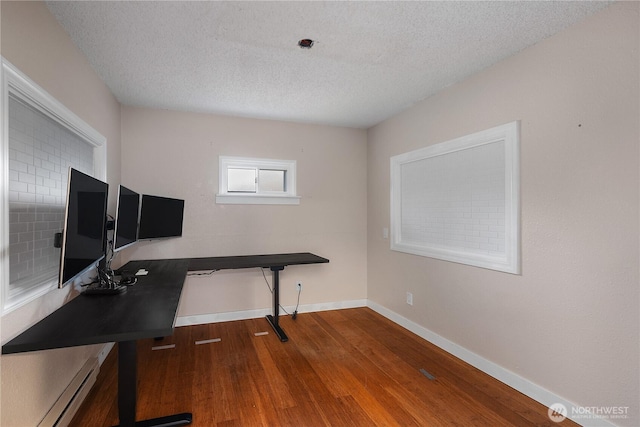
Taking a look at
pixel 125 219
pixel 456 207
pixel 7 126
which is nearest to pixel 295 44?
pixel 7 126

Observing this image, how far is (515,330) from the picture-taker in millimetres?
2277

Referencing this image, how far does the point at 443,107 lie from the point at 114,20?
2662mm

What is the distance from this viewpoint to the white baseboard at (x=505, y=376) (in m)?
1.87

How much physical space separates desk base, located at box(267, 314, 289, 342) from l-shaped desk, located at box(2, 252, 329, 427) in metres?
1.26

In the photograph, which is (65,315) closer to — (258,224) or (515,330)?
(258,224)

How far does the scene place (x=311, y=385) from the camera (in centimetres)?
233

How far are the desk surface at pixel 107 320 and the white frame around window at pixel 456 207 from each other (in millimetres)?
2327

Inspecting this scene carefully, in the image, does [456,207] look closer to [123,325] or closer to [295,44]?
[295,44]

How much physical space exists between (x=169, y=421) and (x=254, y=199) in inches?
94.4

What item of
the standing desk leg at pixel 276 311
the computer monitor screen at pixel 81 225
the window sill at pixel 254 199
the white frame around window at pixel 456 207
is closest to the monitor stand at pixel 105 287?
the computer monitor screen at pixel 81 225

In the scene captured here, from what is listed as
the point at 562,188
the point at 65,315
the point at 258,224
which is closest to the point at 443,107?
the point at 562,188

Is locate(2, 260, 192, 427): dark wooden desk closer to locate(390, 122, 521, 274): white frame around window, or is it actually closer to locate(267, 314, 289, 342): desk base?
locate(267, 314, 289, 342): desk base

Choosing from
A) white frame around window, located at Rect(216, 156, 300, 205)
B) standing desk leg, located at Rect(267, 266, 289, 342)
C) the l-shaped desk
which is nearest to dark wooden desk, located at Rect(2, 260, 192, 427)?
the l-shaped desk

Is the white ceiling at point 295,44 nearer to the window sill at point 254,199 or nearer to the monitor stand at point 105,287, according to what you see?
the window sill at point 254,199
